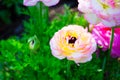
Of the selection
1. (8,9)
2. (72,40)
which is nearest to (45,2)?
(72,40)

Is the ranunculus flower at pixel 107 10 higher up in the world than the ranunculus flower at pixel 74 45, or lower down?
higher up

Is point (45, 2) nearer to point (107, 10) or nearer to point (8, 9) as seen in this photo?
point (107, 10)

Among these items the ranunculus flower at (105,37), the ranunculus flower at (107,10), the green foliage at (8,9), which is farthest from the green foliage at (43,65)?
the green foliage at (8,9)

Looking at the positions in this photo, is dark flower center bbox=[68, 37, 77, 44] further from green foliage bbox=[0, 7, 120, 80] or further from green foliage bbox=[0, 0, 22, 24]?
green foliage bbox=[0, 0, 22, 24]

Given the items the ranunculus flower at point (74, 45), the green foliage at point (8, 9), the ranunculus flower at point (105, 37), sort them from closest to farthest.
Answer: the ranunculus flower at point (74, 45) < the ranunculus flower at point (105, 37) < the green foliage at point (8, 9)

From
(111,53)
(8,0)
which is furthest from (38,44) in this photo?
(8,0)

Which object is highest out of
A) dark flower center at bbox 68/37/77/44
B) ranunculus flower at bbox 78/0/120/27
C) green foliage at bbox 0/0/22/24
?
ranunculus flower at bbox 78/0/120/27

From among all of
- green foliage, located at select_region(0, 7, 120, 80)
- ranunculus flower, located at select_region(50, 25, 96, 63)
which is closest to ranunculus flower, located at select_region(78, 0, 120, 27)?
ranunculus flower, located at select_region(50, 25, 96, 63)

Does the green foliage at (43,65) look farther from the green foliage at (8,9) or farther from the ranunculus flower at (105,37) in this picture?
the green foliage at (8,9)

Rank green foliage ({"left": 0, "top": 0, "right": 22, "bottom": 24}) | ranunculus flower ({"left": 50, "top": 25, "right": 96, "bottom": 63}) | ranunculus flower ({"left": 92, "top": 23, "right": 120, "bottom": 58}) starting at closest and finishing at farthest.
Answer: ranunculus flower ({"left": 50, "top": 25, "right": 96, "bottom": 63}) < ranunculus flower ({"left": 92, "top": 23, "right": 120, "bottom": 58}) < green foliage ({"left": 0, "top": 0, "right": 22, "bottom": 24})
